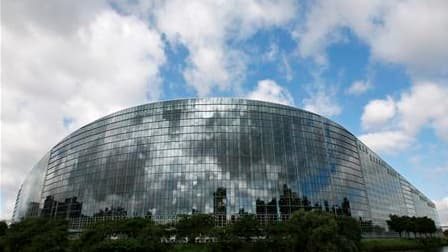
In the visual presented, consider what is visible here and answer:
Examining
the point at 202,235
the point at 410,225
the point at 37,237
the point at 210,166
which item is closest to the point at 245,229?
the point at 202,235

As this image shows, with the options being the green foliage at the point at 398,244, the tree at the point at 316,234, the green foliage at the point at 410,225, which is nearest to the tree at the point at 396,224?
the green foliage at the point at 410,225

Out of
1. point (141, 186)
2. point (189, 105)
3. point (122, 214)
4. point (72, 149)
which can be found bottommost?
point (122, 214)

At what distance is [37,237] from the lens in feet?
179

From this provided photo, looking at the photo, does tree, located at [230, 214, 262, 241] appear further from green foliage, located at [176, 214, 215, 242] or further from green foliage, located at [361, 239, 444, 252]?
green foliage, located at [361, 239, 444, 252]

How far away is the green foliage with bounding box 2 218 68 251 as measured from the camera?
175 feet

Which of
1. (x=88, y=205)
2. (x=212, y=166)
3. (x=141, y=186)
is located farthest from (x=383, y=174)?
(x=88, y=205)

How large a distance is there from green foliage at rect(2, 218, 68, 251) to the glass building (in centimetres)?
3982

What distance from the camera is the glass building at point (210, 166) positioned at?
99000mm

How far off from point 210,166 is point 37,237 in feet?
177

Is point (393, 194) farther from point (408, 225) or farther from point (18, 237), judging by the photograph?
point (18, 237)

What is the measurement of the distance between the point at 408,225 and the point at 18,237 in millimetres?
123128

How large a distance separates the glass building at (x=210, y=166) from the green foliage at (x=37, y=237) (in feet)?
131

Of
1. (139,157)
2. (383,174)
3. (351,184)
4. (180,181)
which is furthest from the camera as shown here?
(383,174)

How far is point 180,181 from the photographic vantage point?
10031cm
